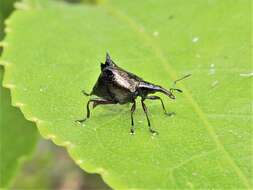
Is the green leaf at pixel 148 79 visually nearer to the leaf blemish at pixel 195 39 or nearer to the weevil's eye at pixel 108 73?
the leaf blemish at pixel 195 39

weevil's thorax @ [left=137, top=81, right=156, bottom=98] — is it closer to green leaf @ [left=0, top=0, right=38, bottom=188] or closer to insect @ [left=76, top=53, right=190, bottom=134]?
insect @ [left=76, top=53, right=190, bottom=134]

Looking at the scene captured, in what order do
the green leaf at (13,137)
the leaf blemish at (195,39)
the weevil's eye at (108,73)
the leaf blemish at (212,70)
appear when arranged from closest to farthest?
the weevil's eye at (108,73) < the leaf blemish at (212,70) < the green leaf at (13,137) < the leaf blemish at (195,39)

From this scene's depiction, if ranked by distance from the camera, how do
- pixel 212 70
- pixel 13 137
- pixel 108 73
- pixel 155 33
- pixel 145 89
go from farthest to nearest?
pixel 155 33, pixel 13 137, pixel 212 70, pixel 145 89, pixel 108 73

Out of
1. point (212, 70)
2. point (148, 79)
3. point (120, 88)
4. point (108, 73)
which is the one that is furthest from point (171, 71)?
point (108, 73)

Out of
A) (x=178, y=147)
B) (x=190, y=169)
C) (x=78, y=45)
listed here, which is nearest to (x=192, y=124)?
(x=178, y=147)

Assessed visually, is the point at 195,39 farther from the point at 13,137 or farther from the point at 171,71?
the point at 13,137

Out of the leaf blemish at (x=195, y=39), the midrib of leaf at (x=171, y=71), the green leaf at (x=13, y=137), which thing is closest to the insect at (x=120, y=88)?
the midrib of leaf at (x=171, y=71)

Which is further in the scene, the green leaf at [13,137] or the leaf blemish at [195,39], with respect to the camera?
the leaf blemish at [195,39]
